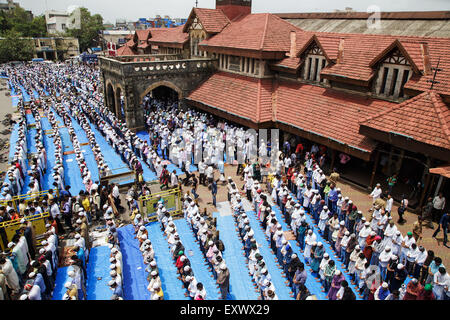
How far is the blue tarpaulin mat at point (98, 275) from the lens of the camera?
10924 millimetres

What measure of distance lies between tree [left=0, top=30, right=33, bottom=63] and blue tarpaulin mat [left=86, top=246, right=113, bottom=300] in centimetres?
7536

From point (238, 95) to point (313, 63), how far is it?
620 centimetres

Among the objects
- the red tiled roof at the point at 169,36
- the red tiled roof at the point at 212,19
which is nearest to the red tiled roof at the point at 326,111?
the red tiled roof at the point at 212,19

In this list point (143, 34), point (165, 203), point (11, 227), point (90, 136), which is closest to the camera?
point (11, 227)

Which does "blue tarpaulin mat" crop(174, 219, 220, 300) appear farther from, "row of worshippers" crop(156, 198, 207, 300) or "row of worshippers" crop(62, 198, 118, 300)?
"row of worshippers" crop(62, 198, 118, 300)

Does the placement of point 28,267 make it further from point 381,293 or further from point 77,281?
point 381,293

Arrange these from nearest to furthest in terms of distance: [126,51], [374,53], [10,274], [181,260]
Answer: [10,274] < [181,260] < [374,53] < [126,51]

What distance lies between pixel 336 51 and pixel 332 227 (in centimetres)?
1310

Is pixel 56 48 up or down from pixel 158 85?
up

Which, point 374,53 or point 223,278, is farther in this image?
point 374,53

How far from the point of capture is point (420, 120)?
14.8 m

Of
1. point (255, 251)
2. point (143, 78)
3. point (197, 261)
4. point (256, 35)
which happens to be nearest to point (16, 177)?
point (197, 261)

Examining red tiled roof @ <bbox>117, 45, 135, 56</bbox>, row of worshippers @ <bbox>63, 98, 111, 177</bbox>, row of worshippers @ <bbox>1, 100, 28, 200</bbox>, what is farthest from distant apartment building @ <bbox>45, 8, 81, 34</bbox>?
row of worshippers @ <bbox>1, 100, 28, 200</bbox>

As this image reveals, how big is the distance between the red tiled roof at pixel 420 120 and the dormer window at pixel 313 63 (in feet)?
23.2
